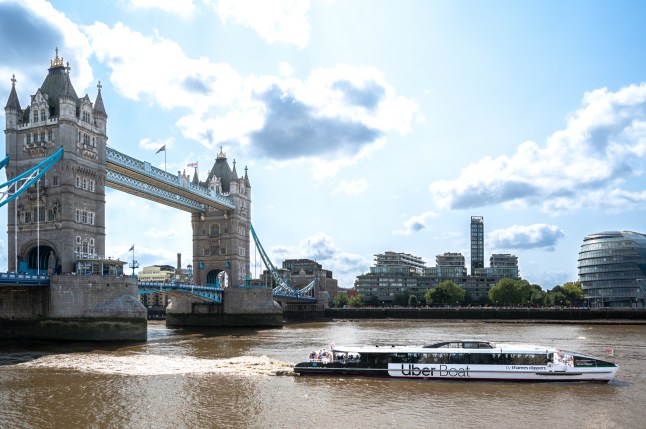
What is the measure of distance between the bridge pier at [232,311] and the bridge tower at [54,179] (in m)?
31.4

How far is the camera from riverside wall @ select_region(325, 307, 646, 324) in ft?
364

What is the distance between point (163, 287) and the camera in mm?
75188

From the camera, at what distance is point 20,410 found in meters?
28.5

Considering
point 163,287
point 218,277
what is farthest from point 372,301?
point 163,287

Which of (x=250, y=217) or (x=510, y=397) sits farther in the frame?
(x=250, y=217)

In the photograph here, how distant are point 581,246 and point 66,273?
15194cm

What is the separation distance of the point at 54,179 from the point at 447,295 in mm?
116159

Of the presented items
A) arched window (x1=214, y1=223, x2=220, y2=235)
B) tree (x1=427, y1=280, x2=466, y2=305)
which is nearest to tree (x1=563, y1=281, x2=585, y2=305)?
tree (x1=427, y1=280, x2=466, y2=305)

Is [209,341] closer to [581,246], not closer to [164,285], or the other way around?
[164,285]

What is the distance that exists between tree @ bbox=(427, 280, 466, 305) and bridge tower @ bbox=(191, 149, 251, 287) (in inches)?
2674

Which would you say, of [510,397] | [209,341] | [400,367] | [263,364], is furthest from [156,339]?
[510,397]

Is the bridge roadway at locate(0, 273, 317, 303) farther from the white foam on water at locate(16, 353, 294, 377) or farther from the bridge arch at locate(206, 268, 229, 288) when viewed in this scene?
the white foam on water at locate(16, 353, 294, 377)

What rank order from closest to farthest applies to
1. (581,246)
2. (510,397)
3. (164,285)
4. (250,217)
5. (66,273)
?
(510,397)
(66,273)
(164,285)
(250,217)
(581,246)

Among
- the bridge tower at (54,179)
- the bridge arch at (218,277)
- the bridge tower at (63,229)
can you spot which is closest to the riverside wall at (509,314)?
the bridge arch at (218,277)
